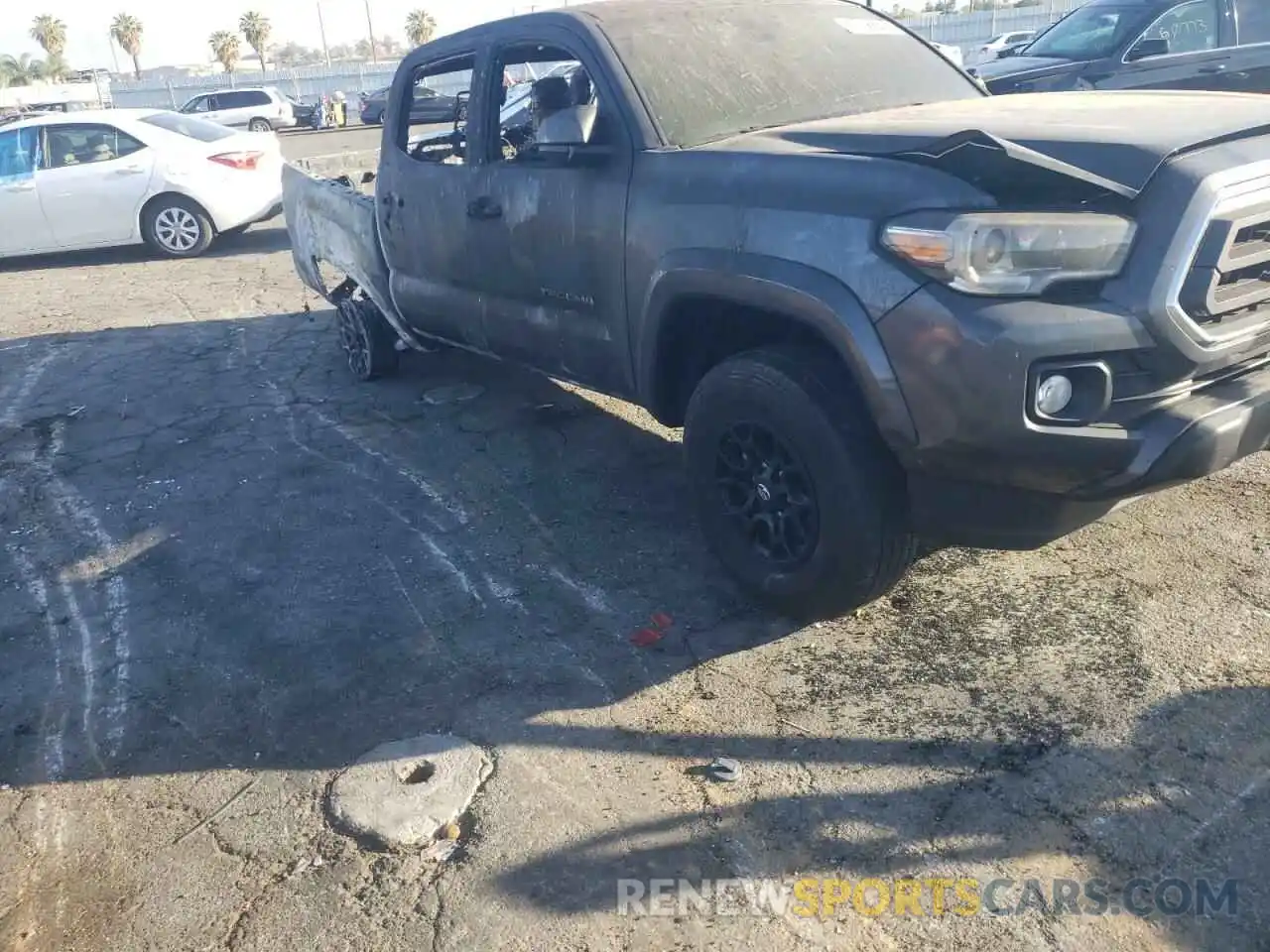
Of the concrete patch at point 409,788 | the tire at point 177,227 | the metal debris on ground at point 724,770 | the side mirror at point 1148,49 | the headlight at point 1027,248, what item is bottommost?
the concrete patch at point 409,788

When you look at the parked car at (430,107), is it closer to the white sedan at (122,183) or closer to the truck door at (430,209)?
the truck door at (430,209)

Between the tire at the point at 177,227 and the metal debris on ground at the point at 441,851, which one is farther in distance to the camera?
the tire at the point at 177,227

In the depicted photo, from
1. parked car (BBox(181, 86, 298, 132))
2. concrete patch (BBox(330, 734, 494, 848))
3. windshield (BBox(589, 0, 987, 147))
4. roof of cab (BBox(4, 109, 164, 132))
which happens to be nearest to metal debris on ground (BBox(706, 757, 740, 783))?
concrete patch (BBox(330, 734, 494, 848))

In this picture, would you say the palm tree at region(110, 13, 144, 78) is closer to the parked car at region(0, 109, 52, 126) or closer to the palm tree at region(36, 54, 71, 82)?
the palm tree at region(36, 54, 71, 82)

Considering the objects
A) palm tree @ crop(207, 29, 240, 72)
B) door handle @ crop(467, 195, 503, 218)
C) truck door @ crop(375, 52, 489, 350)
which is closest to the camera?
door handle @ crop(467, 195, 503, 218)

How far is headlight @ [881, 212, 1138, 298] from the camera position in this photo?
264 centimetres

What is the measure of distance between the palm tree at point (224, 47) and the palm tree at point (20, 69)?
1963 centimetres

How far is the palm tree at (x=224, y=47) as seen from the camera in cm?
6969

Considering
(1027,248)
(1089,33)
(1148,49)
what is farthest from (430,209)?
(1089,33)

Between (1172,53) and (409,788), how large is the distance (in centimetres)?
895

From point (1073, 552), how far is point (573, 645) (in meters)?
1.86

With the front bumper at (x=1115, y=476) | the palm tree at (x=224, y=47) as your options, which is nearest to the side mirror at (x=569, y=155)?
the front bumper at (x=1115, y=476)

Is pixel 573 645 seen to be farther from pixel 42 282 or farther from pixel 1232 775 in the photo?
pixel 42 282

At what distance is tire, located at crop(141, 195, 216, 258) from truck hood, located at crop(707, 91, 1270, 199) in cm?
908
